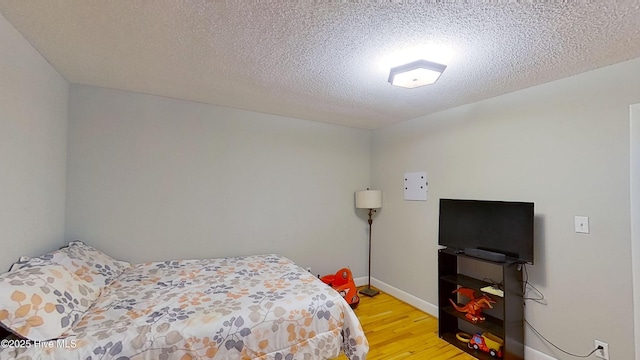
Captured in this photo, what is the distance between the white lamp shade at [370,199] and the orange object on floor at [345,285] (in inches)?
35.0

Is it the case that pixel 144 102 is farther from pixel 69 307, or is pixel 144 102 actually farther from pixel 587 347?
pixel 587 347

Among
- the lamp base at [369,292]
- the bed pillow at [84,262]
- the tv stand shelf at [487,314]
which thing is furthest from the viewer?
the lamp base at [369,292]

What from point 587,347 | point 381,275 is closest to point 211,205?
point 381,275

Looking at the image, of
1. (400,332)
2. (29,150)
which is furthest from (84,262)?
(400,332)

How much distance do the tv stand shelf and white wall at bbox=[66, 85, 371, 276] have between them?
1.44 metres

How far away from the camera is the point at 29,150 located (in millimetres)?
1914

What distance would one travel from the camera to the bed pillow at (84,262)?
1.82 meters

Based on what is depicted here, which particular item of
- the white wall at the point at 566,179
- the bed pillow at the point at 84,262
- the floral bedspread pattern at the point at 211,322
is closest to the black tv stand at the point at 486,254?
the white wall at the point at 566,179

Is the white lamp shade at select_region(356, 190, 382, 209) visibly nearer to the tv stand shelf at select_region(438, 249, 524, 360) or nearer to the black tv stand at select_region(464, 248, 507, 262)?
the tv stand shelf at select_region(438, 249, 524, 360)

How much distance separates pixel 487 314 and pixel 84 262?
3492mm

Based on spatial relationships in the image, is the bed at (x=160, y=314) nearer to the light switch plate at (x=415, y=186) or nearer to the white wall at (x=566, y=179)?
the white wall at (x=566, y=179)

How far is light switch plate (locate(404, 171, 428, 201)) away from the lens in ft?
10.9

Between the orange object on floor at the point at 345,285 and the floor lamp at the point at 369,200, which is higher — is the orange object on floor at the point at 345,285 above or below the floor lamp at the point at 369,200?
below

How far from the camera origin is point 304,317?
1.89m
